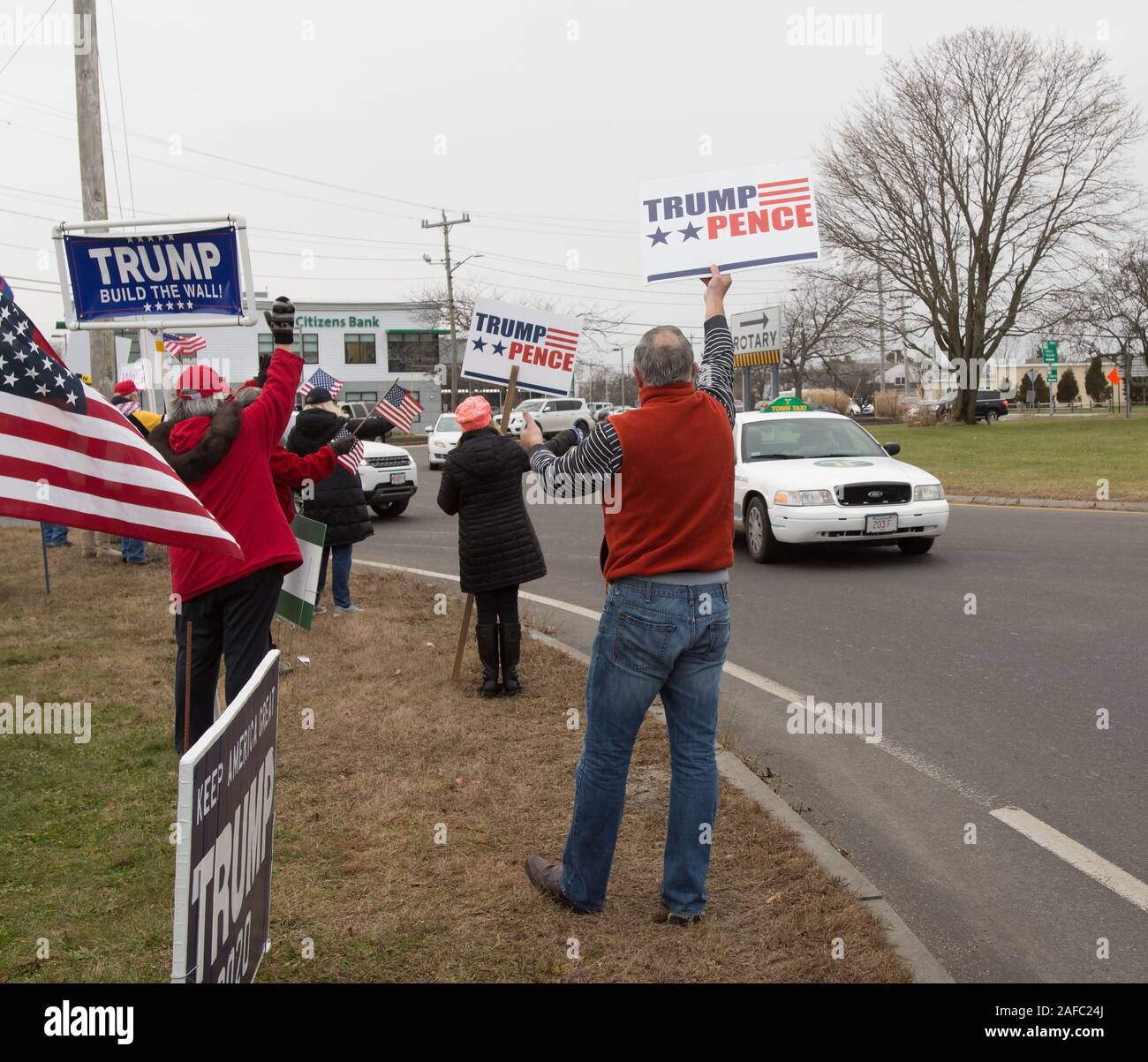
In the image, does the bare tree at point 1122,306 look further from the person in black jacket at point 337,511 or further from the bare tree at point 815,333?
the person in black jacket at point 337,511

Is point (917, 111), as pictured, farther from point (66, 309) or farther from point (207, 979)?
point (207, 979)

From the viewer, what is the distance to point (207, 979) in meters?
2.43

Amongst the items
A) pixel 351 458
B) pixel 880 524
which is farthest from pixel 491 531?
pixel 880 524

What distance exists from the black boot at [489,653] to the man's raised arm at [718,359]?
2920 millimetres

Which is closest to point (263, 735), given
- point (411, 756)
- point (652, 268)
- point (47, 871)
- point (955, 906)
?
point (47, 871)

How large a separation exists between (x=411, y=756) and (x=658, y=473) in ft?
8.52

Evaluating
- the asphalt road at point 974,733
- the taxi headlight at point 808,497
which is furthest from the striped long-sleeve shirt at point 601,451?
the taxi headlight at point 808,497

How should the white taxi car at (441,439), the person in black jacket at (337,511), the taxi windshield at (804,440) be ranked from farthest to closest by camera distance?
the white taxi car at (441,439) → the taxi windshield at (804,440) → the person in black jacket at (337,511)

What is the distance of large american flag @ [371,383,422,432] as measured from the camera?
28.2 feet

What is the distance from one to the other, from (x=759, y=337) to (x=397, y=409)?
16131 millimetres

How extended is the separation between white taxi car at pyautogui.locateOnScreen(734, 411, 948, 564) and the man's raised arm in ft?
23.5

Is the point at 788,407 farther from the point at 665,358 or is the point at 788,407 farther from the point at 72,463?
the point at 72,463

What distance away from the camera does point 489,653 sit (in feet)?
23.0

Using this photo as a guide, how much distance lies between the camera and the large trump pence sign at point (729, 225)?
5.63 m
